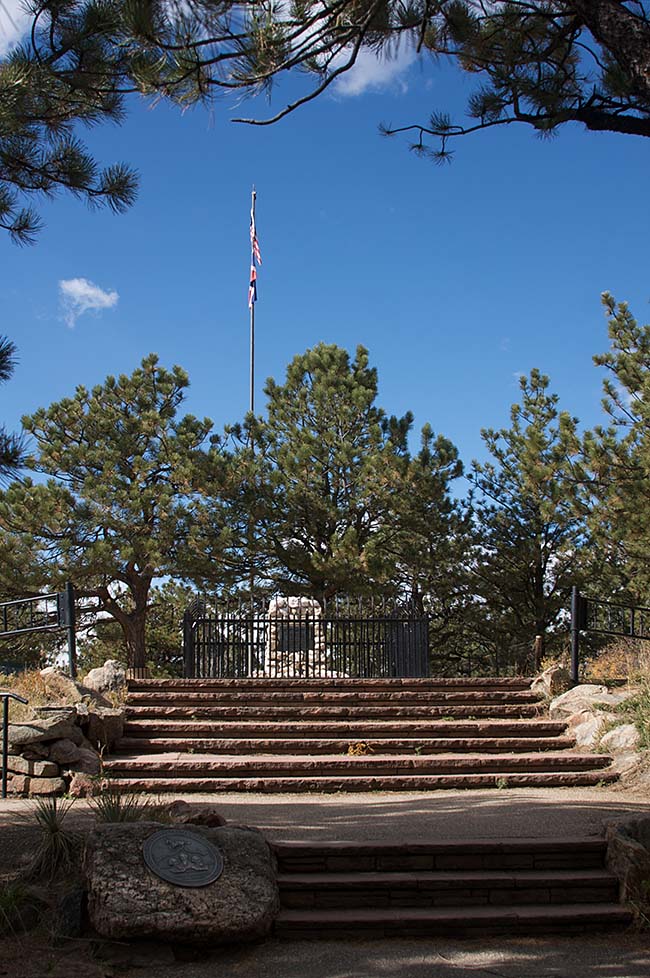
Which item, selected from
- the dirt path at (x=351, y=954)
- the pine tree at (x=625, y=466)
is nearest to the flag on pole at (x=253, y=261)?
the pine tree at (x=625, y=466)

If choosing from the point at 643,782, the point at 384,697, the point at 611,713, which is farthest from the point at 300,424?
the point at 643,782

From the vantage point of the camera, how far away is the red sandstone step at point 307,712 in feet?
36.4

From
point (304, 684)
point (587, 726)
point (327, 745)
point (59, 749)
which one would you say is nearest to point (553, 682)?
point (587, 726)

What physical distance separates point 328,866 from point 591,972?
178 cm

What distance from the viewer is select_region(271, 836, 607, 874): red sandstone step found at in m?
5.97

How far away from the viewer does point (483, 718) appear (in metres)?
11.5

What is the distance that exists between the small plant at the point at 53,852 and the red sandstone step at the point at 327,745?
429cm

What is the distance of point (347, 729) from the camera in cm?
1062

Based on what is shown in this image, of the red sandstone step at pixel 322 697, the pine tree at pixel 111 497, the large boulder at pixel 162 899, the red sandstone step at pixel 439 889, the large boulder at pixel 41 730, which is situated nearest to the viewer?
the large boulder at pixel 162 899

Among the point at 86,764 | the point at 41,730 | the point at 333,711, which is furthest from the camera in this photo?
the point at 333,711

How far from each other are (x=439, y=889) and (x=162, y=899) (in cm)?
183

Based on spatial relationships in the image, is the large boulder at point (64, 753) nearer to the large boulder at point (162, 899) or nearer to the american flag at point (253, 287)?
the large boulder at point (162, 899)

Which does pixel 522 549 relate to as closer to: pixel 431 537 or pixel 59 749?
pixel 431 537

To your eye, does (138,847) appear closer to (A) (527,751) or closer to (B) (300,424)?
(A) (527,751)
